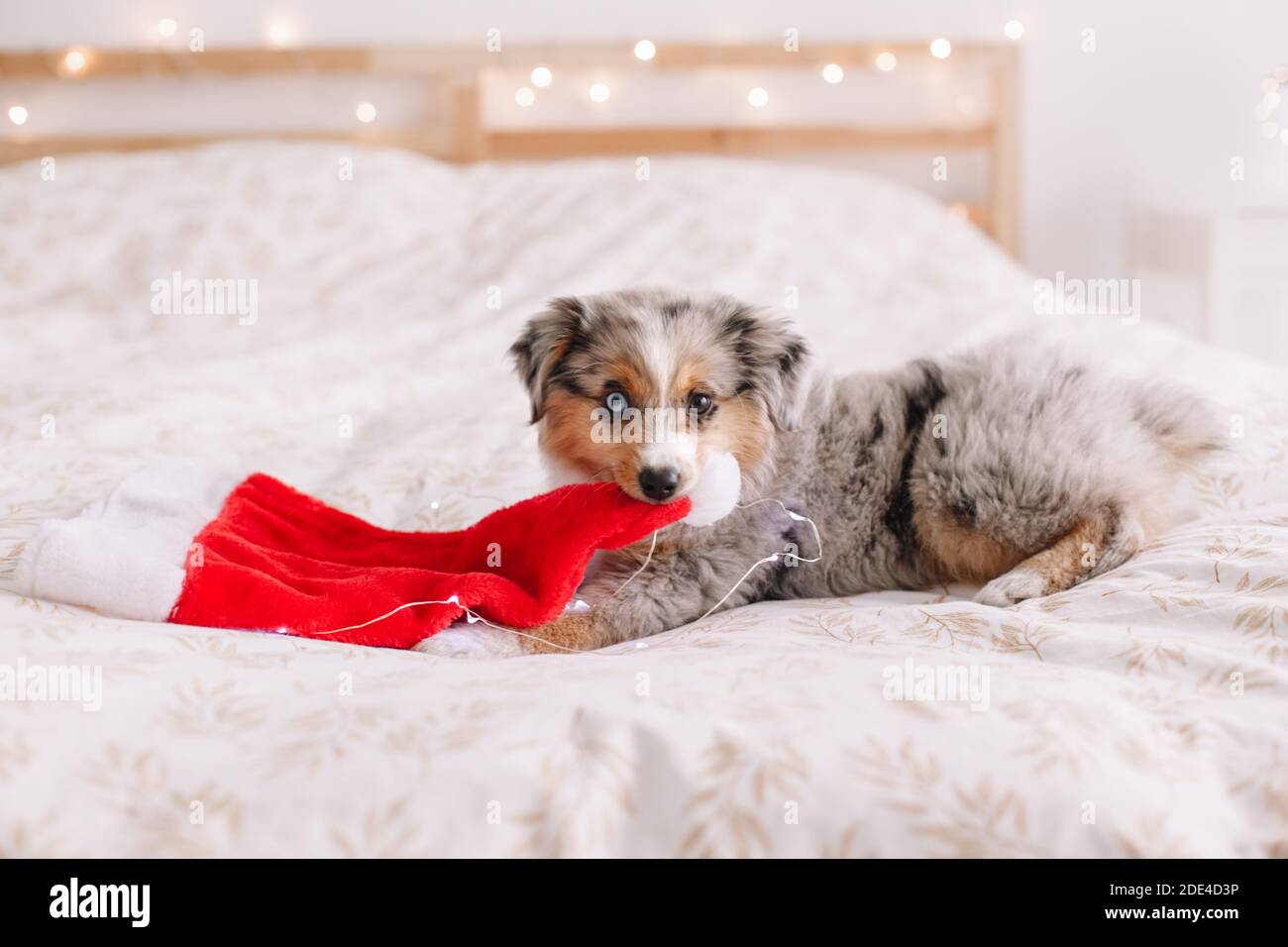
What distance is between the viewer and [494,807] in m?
0.99

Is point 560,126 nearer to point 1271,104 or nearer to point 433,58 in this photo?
point 433,58

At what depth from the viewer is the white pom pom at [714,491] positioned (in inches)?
64.7

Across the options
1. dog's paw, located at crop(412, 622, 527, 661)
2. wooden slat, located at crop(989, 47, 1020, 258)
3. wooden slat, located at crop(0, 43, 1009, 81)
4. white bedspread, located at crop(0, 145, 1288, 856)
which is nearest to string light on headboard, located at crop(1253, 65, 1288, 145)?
wooden slat, located at crop(989, 47, 1020, 258)

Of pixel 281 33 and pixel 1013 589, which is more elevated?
pixel 281 33

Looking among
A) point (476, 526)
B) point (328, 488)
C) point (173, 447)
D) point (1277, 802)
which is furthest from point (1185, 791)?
point (173, 447)

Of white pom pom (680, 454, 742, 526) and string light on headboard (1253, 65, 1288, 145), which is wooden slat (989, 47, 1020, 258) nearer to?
string light on headboard (1253, 65, 1288, 145)

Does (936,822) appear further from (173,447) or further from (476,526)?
(173,447)

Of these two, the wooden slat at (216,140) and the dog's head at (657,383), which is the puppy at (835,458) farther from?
the wooden slat at (216,140)

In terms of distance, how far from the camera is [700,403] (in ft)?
5.50

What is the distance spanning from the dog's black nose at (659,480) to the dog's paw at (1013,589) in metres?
0.49

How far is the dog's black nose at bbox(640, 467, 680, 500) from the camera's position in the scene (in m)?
1.57
